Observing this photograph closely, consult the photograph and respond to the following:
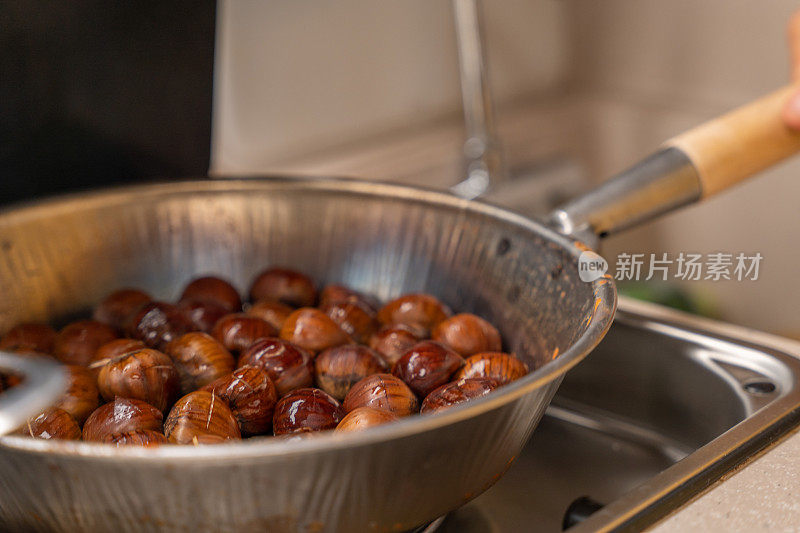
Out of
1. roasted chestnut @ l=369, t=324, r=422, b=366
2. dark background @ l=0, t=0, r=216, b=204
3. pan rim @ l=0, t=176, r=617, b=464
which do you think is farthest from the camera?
dark background @ l=0, t=0, r=216, b=204

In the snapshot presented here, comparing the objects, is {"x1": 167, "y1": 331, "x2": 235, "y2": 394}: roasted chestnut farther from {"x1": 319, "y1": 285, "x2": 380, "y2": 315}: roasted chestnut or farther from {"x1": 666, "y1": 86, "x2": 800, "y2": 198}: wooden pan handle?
{"x1": 666, "y1": 86, "x2": 800, "y2": 198}: wooden pan handle

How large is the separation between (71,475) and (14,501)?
0.05m

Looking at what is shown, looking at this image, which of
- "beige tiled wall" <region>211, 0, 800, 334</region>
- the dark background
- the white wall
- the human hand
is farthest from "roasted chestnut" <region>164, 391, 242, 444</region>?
"beige tiled wall" <region>211, 0, 800, 334</region>

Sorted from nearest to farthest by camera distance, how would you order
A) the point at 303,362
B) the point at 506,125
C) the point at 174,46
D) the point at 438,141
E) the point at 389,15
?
the point at 303,362 < the point at 174,46 < the point at 389,15 < the point at 438,141 < the point at 506,125

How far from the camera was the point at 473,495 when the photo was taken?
421 mm

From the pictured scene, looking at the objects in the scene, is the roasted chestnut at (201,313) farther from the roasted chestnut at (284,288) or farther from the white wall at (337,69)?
the white wall at (337,69)

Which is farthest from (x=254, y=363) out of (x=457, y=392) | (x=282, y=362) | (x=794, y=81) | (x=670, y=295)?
(x=670, y=295)

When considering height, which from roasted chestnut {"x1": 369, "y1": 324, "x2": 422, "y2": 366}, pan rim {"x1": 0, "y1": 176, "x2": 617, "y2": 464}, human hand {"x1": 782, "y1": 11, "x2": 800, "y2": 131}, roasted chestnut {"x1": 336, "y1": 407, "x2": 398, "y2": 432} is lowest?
A: roasted chestnut {"x1": 369, "y1": 324, "x2": 422, "y2": 366}

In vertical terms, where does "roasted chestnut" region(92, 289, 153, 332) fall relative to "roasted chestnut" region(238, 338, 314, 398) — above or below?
below

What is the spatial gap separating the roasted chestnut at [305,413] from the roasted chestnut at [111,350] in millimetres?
120

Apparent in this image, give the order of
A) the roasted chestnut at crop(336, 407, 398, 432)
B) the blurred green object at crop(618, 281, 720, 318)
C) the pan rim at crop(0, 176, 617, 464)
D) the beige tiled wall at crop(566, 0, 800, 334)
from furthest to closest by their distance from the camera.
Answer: the beige tiled wall at crop(566, 0, 800, 334)
the blurred green object at crop(618, 281, 720, 318)
the roasted chestnut at crop(336, 407, 398, 432)
the pan rim at crop(0, 176, 617, 464)

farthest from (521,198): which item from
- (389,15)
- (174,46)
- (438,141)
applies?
(174,46)

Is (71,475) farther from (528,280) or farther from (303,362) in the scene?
(528,280)

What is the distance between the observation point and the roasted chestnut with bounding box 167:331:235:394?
0.51 meters
